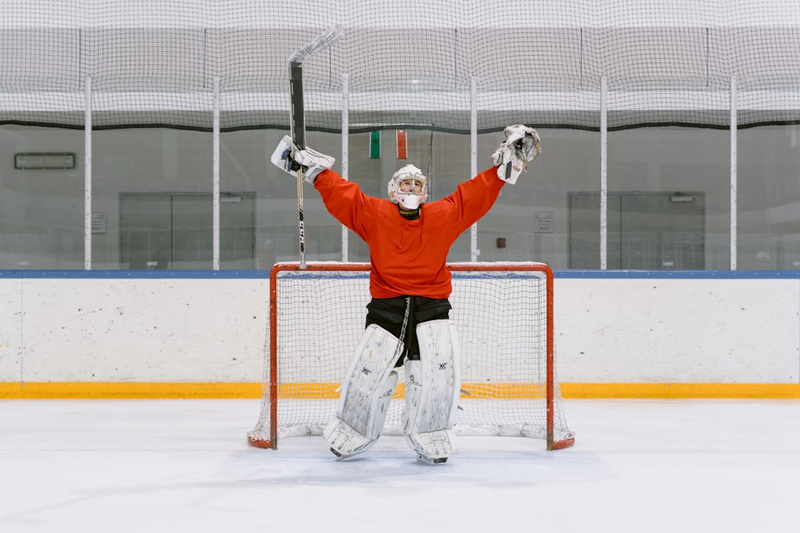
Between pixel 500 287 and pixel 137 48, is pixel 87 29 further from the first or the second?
pixel 500 287

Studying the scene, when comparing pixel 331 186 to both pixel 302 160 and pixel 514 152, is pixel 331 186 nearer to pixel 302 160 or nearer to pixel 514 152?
pixel 302 160

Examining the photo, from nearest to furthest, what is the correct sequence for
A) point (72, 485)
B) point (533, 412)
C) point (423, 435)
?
point (72, 485) → point (423, 435) → point (533, 412)

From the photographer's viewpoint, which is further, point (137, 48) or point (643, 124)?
point (643, 124)

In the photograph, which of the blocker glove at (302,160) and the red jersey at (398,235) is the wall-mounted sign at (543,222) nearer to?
the red jersey at (398,235)

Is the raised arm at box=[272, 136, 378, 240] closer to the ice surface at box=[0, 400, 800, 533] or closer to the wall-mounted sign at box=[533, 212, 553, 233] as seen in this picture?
the ice surface at box=[0, 400, 800, 533]

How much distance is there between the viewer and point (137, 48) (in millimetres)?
6824

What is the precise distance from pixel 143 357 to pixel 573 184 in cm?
508

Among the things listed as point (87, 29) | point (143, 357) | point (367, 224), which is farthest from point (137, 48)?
point (367, 224)

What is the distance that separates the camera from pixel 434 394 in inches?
128

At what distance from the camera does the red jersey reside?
3307 millimetres

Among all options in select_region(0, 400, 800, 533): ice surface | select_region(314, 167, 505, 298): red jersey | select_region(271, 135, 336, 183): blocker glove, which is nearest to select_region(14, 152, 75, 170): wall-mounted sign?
select_region(0, 400, 800, 533): ice surface

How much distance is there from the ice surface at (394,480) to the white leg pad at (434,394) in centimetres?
10

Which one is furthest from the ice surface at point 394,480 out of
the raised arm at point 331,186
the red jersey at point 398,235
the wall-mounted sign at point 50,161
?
the wall-mounted sign at point 50,161

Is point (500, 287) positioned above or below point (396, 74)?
below
